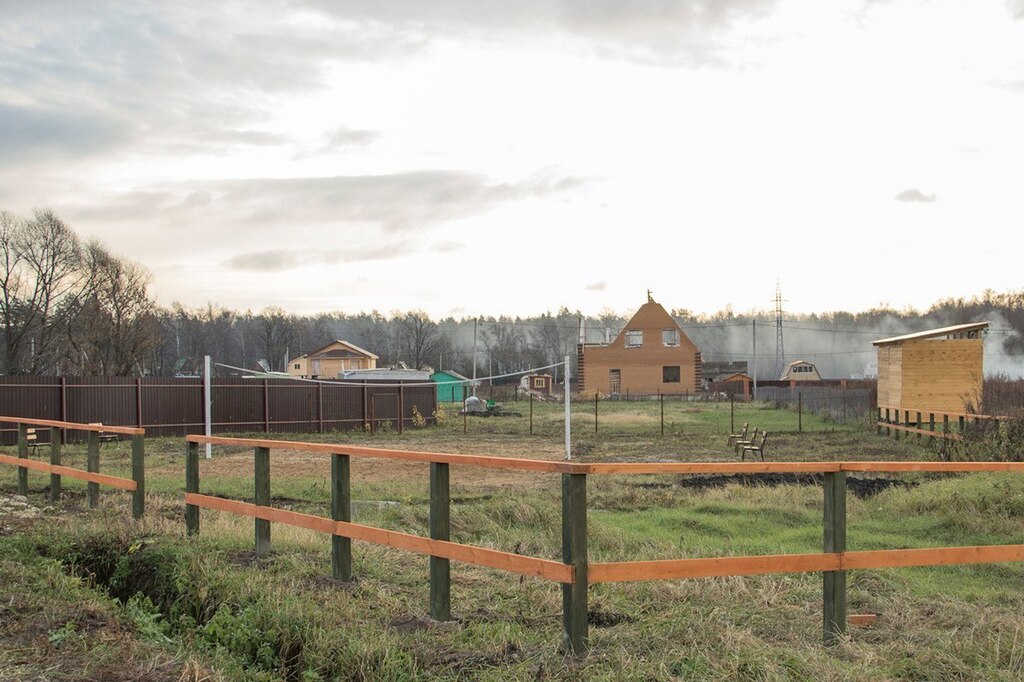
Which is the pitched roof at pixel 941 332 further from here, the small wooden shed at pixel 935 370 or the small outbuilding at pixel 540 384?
the small outbuilding at pixel 540 384

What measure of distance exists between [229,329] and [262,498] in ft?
425

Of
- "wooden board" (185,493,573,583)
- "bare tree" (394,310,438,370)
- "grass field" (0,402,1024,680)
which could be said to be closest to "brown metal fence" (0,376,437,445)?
"grass field" (0,402,1024,680)

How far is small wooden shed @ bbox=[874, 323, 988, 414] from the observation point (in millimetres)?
30266

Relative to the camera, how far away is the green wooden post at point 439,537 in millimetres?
5730

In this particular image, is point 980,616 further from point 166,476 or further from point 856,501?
point 166,476

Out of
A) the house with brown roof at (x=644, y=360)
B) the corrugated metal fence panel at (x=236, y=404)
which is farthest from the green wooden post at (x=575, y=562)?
the house with brown roof at (x=644, y=360)

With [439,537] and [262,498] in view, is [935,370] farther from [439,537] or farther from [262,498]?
[439,537]

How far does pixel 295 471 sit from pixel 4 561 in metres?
13.1

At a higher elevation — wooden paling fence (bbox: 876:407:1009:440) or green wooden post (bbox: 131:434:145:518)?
green wooden post (bbox: 131:434:145:518)

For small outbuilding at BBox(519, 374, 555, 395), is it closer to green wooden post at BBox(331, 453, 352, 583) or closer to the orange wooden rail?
green wooden post at BBox(331, 453, 352, 583)

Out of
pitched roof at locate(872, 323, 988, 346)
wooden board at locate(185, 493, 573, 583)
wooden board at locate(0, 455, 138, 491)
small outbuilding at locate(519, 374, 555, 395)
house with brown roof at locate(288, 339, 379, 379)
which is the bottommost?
small outbuilding at locate(519, 374, 555, 395)

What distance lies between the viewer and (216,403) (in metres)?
34.7

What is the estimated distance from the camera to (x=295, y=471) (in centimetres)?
2025

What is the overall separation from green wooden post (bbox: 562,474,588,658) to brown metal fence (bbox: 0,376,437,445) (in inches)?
1105
